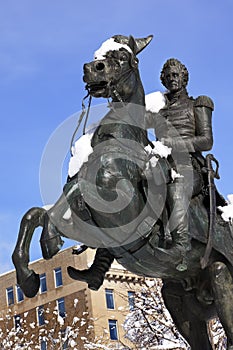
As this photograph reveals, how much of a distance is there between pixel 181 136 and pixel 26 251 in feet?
5.80

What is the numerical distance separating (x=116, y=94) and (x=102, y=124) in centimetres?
28

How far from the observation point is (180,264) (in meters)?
6.27

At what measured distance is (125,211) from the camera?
6094 millimetres

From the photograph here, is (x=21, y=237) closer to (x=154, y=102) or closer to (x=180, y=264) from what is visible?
(x=180, y=264)

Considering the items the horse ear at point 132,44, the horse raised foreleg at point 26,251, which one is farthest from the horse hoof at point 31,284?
the horse ear at point 132,44

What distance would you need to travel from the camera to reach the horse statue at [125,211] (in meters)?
6.15

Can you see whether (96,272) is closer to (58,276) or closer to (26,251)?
(26,251)

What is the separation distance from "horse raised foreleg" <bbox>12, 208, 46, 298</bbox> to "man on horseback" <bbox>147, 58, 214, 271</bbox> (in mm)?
1077

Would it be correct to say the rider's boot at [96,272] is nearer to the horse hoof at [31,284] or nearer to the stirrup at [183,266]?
the horse hoof at [31,284]

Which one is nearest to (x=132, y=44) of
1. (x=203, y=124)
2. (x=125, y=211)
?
(x=203, y=124)

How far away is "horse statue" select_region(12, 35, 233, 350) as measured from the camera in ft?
20.2

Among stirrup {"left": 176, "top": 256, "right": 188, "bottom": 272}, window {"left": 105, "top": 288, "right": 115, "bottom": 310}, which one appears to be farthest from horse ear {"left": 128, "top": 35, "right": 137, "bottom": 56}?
window {"left": 105, "top": 288, "right": 115, "bottom": 310}

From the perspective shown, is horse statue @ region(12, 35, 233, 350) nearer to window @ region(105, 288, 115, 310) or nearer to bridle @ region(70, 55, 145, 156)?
bridle @ region(70, 55, 145, 156)

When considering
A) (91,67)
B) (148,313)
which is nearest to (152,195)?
(91,67)
